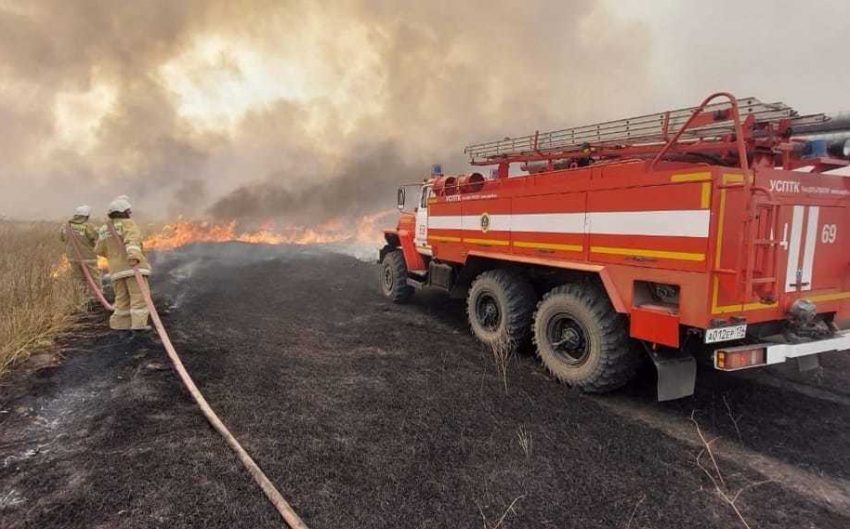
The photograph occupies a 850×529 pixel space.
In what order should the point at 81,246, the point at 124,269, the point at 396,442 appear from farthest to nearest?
the point at 81,246
the point at 124,269
the point at 396,442

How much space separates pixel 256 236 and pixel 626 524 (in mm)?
20402

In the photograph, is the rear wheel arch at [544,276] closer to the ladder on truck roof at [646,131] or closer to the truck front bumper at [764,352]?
the truck front bumper at [764,352]

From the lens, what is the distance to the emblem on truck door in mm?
5754

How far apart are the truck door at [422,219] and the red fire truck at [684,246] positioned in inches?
89.7

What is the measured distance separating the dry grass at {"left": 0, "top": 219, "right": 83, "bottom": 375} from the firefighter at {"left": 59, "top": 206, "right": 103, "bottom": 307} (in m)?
0.20

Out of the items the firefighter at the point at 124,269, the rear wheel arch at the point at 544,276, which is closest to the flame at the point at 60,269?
the firefighter at the point at 124,269

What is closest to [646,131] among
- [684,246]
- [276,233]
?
[684,246]

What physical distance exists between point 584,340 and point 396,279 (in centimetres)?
459

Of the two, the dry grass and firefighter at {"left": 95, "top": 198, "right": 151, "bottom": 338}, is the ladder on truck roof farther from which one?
the dry grass

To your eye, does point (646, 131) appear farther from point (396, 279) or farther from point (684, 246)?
point (396, 279)

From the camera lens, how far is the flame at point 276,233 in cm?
1891

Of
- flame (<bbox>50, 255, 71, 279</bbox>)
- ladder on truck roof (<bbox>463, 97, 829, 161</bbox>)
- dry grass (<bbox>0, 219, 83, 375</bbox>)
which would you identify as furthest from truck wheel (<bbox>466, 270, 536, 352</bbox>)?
flame (<bbox>50, 255, 71, 279</bbox>)

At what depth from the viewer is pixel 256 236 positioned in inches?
805

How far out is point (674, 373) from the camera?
3668 mm
